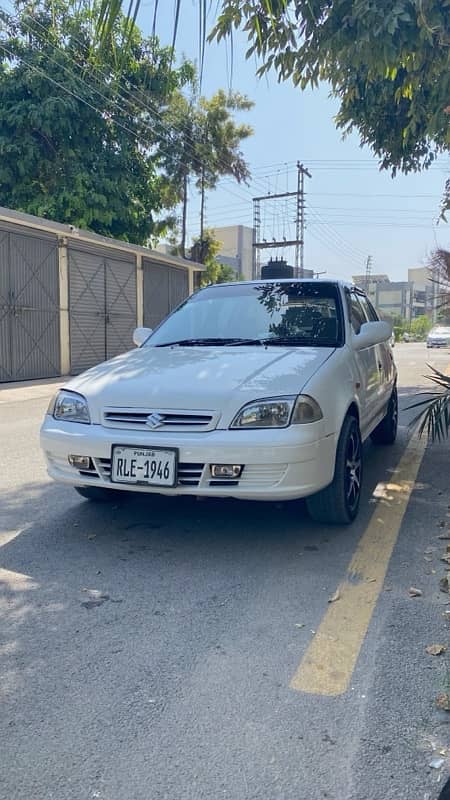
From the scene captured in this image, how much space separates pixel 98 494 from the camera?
4.20 meters

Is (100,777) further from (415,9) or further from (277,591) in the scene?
(415,9)

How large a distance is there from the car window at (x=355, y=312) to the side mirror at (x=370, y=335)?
6cm

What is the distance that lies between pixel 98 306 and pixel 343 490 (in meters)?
13.6

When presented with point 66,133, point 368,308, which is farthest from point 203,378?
point 66,133

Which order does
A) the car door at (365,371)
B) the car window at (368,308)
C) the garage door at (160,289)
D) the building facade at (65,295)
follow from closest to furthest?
the car door at (365,371) < the car window at (368,308) < the building facade at (65,295) < the garage door at (160,289)

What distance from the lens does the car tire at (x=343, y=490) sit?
355 cm

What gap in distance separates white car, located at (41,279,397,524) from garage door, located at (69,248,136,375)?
1159cm

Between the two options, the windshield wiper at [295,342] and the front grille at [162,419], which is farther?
the windshield wiper at [295,342]

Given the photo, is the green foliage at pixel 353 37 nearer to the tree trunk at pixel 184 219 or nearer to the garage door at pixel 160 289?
the garage door at pixel 160 289

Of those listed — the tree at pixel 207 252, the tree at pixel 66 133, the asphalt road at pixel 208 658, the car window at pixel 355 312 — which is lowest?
the asphalt road at pixel 208 658

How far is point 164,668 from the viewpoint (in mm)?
2283

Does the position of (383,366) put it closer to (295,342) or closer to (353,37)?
(295,342)

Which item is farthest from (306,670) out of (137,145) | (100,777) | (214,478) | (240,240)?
(240,240)

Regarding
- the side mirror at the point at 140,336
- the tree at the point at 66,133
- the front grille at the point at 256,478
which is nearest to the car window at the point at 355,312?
the side mirror at the point at 140,336
